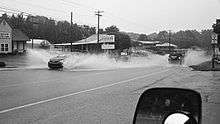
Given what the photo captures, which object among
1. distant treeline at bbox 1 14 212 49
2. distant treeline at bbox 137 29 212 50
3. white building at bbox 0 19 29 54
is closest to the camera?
white building at bbox 0 19 29 54

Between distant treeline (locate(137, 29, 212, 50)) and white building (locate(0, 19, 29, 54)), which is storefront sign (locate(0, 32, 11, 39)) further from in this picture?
distant treeline (locate(137, 29, 212, 50))

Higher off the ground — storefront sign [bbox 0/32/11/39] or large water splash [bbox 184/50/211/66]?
storefront sign [bbox 0/32/11/39]

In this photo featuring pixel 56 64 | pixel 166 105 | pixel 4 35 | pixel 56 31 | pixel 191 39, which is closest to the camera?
pixel 166 105

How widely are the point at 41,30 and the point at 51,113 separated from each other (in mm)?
110412

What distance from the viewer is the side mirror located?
7.82 ft

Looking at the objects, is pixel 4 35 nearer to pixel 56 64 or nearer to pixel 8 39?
pixel 8 39

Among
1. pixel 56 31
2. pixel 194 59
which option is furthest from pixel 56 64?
pixel 56 31

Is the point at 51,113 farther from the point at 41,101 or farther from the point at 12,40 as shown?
the point at 12,40

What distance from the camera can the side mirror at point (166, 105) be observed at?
2.38m

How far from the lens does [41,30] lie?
116 meters

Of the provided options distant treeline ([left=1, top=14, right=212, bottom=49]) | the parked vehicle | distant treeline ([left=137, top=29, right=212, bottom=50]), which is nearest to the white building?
distant treeline ([left=1, top=14, right=212, bottom=49])

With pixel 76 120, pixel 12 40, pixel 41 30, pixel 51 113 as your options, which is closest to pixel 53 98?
pixel 51 113

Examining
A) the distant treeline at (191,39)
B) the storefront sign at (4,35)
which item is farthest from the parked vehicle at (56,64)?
the distant treeline at (191,39)

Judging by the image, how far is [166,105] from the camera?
8.16 ft
